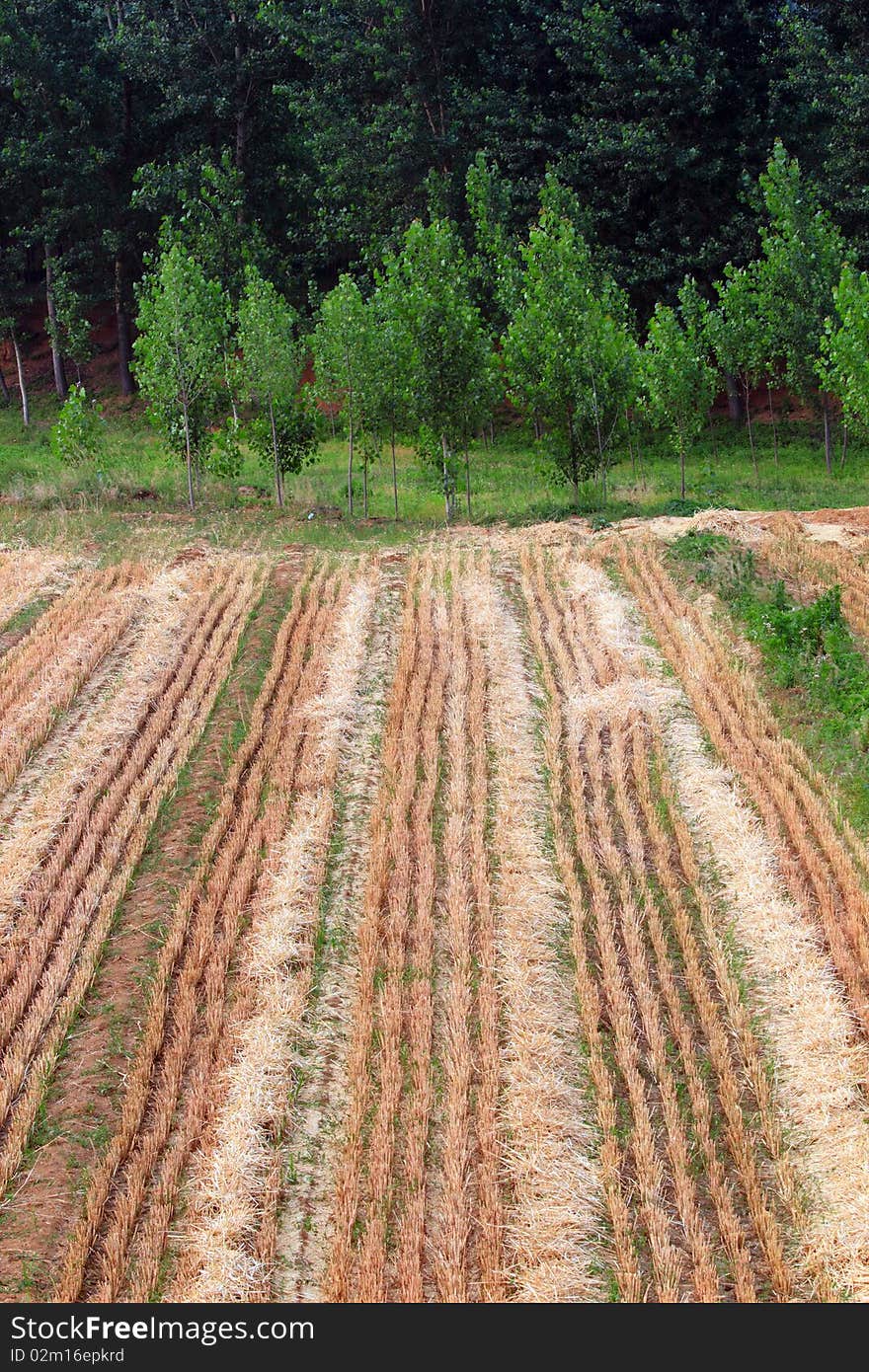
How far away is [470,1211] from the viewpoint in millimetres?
6836

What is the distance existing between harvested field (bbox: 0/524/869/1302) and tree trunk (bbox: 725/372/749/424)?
2306 cm

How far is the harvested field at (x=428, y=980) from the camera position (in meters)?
6.68

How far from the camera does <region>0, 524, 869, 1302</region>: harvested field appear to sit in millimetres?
6680

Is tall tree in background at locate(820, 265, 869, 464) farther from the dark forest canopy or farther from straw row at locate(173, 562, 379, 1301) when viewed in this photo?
straw row at locate(173, 562, 379, 1301)

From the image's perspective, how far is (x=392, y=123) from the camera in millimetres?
39906

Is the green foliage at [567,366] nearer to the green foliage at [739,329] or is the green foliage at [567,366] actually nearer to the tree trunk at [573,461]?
the tree trunk at [573,461]

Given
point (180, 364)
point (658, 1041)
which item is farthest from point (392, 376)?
point (658, 1041)

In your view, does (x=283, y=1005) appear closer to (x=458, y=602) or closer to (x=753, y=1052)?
(x=753, y=1052)

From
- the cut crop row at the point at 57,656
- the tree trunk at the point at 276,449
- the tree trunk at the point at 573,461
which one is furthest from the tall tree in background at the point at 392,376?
the cut crop row at the point at 57,656

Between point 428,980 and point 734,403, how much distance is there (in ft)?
108

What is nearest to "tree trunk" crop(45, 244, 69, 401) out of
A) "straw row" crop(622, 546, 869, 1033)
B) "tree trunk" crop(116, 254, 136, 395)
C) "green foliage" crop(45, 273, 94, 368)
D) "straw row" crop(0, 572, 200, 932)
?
"green foliage" crop(45, 273, 94, 368)

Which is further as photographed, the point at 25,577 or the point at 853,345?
the point at 853,345

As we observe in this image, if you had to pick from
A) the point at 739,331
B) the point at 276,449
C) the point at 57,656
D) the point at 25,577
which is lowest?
the point at 57,656

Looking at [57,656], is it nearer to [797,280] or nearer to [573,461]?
[573,461]
